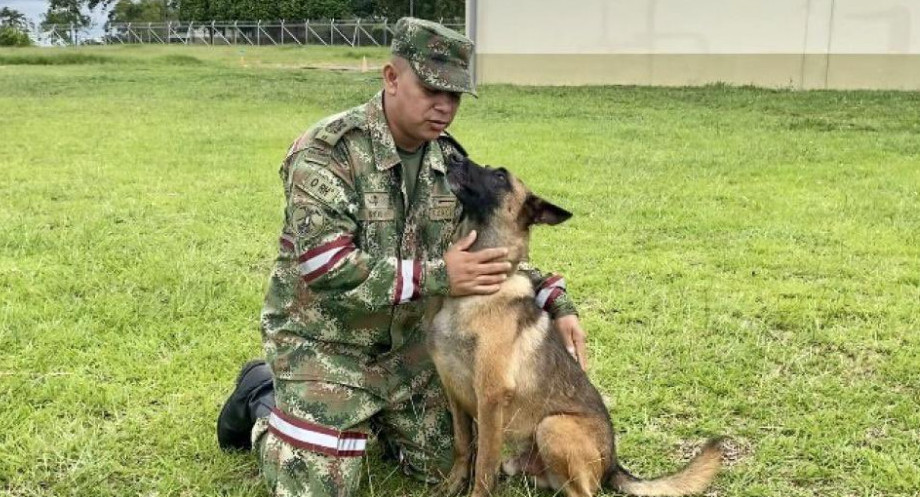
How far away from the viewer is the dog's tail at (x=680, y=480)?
9.62 feet

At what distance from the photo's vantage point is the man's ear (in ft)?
9.30

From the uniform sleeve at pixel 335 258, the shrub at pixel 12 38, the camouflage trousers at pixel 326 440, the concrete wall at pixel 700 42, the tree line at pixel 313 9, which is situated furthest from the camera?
the tree line at pixel 313 9

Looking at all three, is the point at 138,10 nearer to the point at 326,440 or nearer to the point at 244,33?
the point at 244,33

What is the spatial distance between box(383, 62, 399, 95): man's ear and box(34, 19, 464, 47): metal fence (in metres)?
46.8

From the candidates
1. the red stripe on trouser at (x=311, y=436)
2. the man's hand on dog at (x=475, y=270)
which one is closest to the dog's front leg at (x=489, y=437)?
the man's hand on dog at (x=475, y=270)

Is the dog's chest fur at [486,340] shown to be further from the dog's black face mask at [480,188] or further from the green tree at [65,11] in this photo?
the green tree at [65,11]

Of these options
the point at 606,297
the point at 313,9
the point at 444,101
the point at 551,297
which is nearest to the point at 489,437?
the point at 551,297

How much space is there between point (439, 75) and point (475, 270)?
64 centimetres

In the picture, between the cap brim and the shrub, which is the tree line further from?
the cap brim

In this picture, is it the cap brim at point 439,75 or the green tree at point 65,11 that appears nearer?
the cap brim at point 439,75

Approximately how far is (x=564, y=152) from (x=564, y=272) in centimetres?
518

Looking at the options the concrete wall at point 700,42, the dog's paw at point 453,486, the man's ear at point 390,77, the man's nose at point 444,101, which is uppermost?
the concrete wall at point 700,42

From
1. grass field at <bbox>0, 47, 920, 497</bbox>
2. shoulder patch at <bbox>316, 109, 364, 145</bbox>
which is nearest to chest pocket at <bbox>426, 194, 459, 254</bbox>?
shoulder patch at <bbox>316, 109, 364, 145</bbox>

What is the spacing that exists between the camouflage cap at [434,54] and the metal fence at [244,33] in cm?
4693
